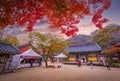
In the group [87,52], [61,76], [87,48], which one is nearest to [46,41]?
[61,76]

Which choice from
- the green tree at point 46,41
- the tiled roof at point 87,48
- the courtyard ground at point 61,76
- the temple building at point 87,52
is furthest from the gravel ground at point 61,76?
the tiled roof at point 87,48

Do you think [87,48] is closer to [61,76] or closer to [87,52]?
[87,52]

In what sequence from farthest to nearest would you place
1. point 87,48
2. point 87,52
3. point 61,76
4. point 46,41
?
point 87,48 < point 87,52 < point 46,41 < point 61,76

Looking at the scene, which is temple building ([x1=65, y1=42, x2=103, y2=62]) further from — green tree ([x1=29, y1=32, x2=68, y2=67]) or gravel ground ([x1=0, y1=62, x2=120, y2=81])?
gravel ground ([x1=0, y1=62, x2=120, y2=81])

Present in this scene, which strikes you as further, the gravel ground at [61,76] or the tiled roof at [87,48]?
the tiled roof at [87,48]

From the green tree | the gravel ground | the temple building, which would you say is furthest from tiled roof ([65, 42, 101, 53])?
the gravel ground

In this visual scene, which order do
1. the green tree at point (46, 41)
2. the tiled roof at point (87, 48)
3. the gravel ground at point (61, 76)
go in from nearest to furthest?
the gravel ground at point (61, 76), the green tree at point (46, 41), the tiled roof at point (87, 48)

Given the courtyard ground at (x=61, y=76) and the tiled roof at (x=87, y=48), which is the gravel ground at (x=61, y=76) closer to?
the courtyard ground at (x=61, y=76)

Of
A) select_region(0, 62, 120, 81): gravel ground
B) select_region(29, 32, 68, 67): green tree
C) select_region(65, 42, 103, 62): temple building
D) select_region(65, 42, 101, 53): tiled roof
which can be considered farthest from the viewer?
select_region(65, 42, 101, 53): tiled roof

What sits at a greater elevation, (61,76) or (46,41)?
(46,41)

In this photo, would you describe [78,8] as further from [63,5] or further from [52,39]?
[52,39]

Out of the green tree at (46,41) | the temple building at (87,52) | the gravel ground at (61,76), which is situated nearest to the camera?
the gravel ground at (61,76)

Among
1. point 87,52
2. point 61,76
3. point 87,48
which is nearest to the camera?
point 61,76

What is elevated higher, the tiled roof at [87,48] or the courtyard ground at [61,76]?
the tiled roof at [87,48]
